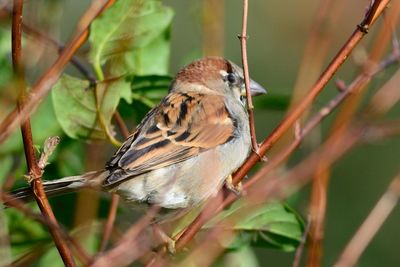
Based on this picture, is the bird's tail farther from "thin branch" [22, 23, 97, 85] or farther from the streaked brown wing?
"thin branch" [22, 23, 97, 85]

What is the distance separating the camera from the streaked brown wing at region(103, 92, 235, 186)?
A: 3.18 metres

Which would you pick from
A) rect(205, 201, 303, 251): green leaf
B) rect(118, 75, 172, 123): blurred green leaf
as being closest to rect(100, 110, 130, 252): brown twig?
rect(118, 75, 172, 123): blurred green leaf

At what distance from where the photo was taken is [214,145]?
11.1ft

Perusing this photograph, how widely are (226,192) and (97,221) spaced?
1.58ft

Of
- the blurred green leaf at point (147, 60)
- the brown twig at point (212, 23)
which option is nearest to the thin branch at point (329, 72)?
the blurred green leaf at point (147, 60)

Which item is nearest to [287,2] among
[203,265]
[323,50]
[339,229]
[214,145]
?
[339,229]

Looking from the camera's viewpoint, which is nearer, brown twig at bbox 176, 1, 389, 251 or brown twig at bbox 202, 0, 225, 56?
brown twig at bbox 176, 1, 389, 251

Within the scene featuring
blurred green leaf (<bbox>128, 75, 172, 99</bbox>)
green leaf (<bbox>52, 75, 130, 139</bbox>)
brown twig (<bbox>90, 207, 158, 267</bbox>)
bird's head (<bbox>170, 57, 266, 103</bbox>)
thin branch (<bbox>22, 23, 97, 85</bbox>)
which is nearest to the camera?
brown twig (<bbox>90, 207, 158, 267</bbox>)

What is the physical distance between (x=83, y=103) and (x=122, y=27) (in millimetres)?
317

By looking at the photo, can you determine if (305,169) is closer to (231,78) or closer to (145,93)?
(145,93)

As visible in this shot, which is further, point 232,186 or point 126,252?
point 232,186

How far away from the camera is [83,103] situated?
9.68 feet

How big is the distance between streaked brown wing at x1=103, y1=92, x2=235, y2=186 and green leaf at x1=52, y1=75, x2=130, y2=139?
21 cm

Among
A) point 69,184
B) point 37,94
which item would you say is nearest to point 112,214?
point 69,184
